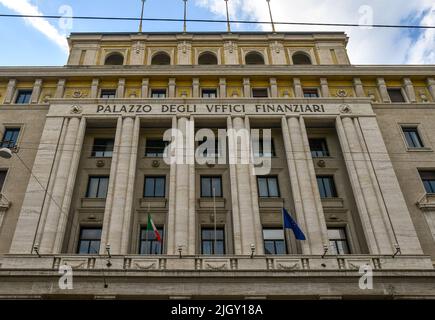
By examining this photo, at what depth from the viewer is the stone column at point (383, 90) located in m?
30.0

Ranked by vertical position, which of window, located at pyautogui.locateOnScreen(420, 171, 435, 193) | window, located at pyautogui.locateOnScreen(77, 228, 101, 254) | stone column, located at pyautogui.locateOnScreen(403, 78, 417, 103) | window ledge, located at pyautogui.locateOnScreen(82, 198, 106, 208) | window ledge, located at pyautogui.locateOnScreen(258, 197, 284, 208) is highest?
stone column, located at pyautogui.locateOnScreen(403, 78, 417, 103)

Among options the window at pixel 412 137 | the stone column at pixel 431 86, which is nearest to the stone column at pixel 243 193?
the window at pixel 412 137

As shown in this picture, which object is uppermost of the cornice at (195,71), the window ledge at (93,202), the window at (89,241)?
the cornice at (195,71)

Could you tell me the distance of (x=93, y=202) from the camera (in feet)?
80.2

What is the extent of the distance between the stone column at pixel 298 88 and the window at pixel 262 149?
4.67 metres

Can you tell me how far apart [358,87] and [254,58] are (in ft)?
31.5

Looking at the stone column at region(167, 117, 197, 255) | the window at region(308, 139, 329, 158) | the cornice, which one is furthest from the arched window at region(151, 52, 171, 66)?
the window at region(308, 139, 329, 158)

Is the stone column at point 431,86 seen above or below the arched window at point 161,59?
below

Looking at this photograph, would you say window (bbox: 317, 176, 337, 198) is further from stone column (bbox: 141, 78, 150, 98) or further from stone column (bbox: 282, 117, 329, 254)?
stone column (bbox: 141, 78, 150, 98)

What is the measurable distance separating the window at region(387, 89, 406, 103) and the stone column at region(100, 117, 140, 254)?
819 inches

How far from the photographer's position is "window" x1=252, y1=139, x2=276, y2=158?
2730 centimetres

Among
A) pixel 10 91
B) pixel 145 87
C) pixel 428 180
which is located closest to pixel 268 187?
pixel 428 180

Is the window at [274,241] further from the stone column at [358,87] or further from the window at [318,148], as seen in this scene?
the stone column at [358,87]

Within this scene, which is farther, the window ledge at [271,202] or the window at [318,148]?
the window at [318,148]
